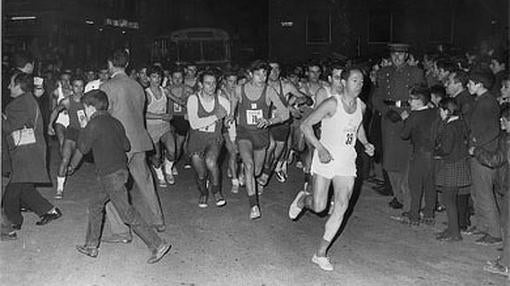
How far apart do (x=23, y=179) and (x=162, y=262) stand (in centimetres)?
201

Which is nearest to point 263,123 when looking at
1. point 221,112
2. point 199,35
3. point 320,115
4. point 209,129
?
point 221,112

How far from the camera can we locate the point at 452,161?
25.0ft

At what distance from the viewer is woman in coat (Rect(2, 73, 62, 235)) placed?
304 inches

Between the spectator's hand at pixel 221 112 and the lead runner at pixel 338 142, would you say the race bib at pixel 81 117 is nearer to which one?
the spectator's hand at pixel 221 112

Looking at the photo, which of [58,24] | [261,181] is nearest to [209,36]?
[58,24]

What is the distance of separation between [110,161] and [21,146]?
1.66m

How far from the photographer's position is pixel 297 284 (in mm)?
6199

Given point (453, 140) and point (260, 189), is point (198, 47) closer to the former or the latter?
point (260, 189)

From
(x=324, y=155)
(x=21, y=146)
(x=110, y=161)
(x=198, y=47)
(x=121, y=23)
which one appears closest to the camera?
(x=324, y=155)

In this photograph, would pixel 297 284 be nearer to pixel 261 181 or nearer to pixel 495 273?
pixel 495 273

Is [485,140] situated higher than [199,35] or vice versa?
A: [199,35]

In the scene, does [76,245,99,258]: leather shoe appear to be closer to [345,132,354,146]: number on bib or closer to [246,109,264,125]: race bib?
[345,132,354,146]: number on bib

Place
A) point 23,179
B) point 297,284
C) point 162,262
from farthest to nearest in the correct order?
point 23,179 < point 162,262 < point 297,284

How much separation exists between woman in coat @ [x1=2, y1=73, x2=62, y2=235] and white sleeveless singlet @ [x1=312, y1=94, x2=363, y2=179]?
3.18m
